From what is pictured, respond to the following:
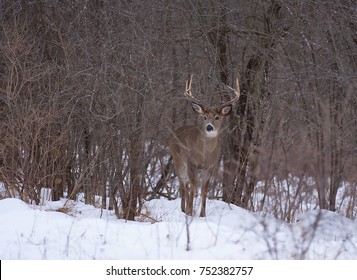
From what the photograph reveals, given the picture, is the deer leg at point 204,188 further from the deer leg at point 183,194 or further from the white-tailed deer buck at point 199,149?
the deer leg at point 183,194

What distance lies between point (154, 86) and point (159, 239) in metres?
4.00

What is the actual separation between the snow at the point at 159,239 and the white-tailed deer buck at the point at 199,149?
266 cm

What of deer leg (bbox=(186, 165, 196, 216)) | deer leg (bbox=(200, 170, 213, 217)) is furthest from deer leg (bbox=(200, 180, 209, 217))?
deer leg (bbox=(186, 165, 196, 216))

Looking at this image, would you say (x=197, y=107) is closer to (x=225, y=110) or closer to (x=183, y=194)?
(x=225, y=110)

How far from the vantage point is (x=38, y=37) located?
13.4 meters

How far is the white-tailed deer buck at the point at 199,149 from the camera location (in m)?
12.8

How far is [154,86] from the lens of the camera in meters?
11.9

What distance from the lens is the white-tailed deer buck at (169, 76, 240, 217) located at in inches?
502

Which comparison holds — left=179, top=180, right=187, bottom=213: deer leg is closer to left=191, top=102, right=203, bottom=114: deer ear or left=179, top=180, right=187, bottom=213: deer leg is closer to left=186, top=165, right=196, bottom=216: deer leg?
left=186, top=165, right=196, bottom=216: deer leg

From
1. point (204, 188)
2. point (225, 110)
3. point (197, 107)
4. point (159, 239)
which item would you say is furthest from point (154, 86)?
point (159, 239)

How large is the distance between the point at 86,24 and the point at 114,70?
117 cm

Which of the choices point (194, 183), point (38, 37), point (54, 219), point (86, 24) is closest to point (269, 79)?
point (194, 183)

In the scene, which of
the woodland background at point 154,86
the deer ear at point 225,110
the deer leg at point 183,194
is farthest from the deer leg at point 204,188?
the deer ear at point 225,110

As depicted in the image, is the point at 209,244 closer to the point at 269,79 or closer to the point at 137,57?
the point at 137,57
